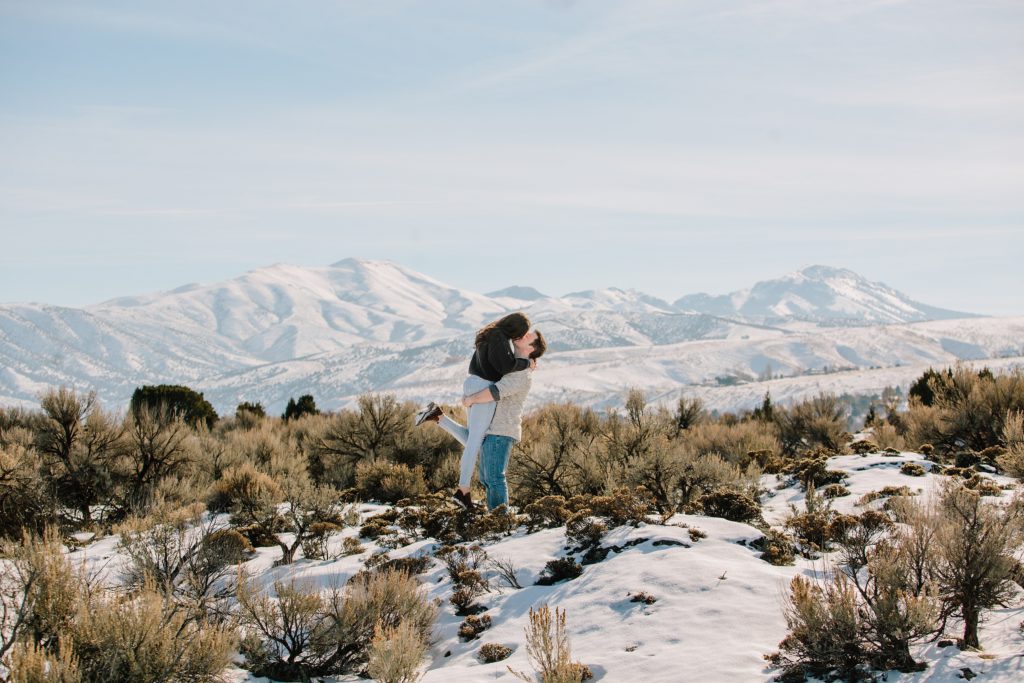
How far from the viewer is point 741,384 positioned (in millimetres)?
193625

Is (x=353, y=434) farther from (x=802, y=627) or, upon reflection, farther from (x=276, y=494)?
(x=802, y=627)

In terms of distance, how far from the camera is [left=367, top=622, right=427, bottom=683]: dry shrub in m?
4.52

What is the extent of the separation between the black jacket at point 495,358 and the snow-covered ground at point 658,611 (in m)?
1.78

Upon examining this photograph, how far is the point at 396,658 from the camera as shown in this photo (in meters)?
4.57

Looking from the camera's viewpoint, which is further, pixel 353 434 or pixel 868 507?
pixel 353 434

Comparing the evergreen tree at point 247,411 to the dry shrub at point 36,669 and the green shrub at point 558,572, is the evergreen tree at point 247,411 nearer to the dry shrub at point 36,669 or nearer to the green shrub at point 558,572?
the green shrub at point 558,572

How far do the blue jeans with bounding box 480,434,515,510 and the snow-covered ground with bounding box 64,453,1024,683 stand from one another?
1.54ft

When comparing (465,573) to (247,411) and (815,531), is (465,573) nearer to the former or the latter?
(815,531)

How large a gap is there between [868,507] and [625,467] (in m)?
2.77

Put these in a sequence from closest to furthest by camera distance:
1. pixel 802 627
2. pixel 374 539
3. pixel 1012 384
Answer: pixel 802 627
pixel 374 539
pixel 1012 384

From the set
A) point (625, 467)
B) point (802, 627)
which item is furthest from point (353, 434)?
point (802, 627)

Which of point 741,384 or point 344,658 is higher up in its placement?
point 344,658

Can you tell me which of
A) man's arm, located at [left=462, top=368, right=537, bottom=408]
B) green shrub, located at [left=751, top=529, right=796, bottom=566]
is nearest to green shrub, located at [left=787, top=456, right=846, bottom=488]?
green shrub, located at [left=751, top=529, right=796, bottom=566]

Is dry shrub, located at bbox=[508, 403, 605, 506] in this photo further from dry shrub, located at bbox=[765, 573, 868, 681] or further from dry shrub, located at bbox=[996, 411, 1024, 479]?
dry shrub, located at bbox=[765, 573, 868, 681]
